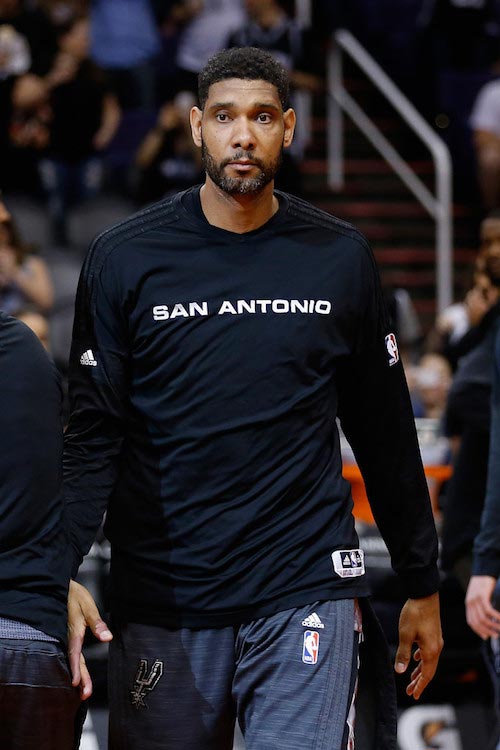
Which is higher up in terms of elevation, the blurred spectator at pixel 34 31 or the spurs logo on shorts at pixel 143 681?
the blurred spectator at pixel 34 31

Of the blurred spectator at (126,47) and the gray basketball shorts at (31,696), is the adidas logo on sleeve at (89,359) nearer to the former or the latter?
the gray basketball shorts at (31,696)

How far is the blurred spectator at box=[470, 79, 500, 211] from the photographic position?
441 inches

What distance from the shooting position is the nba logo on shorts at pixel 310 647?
316cm

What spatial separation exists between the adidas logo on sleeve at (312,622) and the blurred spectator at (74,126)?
23.1 ft

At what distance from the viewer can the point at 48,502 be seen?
3.01 metres

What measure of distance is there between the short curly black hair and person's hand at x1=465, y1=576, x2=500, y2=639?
168 centimetres

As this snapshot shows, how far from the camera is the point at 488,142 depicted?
37.0 ft

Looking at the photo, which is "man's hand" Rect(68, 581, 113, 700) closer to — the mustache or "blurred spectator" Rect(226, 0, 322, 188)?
the mustache

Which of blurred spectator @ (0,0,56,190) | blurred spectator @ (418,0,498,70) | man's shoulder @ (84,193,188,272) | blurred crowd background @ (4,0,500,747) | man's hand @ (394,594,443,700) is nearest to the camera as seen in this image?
man's shoulder @ (84,193,188,272)

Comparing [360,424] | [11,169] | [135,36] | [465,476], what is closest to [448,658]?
[465,476]

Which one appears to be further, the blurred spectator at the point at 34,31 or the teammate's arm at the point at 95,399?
the blurred spectator at the point at 34,31

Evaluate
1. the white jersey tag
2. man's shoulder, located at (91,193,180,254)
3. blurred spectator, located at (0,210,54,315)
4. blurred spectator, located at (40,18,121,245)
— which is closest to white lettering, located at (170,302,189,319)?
man's shoulder, located at (91,193,180,254)

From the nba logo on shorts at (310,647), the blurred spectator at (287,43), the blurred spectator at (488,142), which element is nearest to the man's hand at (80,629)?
the nba logo on shorts at (310,647)

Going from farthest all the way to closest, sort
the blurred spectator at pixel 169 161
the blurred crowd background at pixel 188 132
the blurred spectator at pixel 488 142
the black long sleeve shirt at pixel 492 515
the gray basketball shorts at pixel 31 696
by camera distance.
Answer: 1. the blurred spectator at pixel 488 142
2. the blurred spectator at pixel 169 161
3. the blurred crowd background at pixel 188 132
4. the black long sleeve shirt at pixel 492 515
5. the gray basketball shorts at pixel 31 696
